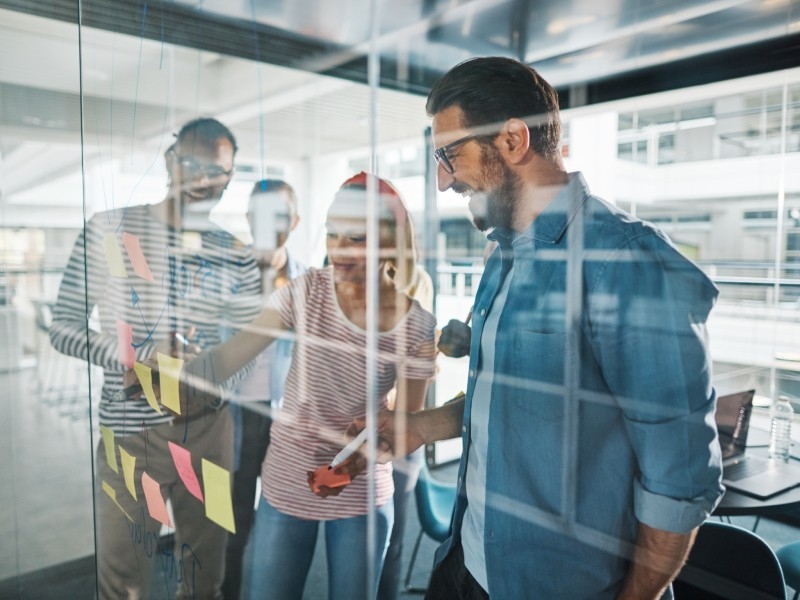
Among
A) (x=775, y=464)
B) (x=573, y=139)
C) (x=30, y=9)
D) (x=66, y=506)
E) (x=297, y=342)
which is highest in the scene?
(x=30, y=9)

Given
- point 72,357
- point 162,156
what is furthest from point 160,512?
point 162,156

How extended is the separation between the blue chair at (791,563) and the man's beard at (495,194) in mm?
519

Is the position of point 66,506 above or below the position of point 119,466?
below

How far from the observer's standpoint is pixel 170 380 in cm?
130

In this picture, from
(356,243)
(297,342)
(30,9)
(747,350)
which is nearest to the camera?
(747,350)

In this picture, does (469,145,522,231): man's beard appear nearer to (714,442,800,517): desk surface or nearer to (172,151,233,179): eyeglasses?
(714,442,800,517): desk surface

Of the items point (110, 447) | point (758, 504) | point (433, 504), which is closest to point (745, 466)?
point (758, 504)

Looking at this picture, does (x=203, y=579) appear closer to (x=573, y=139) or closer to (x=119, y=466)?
(x=119, y=466)

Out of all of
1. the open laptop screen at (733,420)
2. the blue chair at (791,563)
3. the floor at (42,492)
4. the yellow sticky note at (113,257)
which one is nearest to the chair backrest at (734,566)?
the blue chair at (791,563)

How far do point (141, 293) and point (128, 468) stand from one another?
1.45 feet

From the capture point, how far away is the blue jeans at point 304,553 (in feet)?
3.35

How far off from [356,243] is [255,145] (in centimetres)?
39

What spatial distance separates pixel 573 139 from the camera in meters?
0.72

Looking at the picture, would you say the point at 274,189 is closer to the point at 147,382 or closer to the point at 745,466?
the point at 147,382
